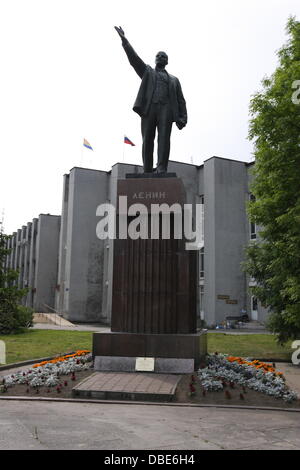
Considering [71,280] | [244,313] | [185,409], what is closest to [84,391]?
[185,409]

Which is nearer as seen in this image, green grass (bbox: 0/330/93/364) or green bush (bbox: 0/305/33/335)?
green grass (bbox: 0/330/93/364)

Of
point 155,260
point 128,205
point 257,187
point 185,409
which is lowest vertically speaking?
point 185,409

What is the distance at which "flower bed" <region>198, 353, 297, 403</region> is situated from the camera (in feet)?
26.4

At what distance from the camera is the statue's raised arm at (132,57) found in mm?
10797

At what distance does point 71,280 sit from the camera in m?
36.5

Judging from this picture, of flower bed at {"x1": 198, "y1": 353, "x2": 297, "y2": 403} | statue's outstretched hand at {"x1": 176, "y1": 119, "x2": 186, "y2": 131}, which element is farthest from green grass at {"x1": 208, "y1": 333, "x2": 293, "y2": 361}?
statue's outstretched hand at {"x1": 176, "y1": 119, "x2": 186, "y2": 131}

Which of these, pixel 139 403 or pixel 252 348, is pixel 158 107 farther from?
pixel 252 348

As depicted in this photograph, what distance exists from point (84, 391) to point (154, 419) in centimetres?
206

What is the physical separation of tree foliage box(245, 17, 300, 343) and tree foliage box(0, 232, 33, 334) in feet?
43.1

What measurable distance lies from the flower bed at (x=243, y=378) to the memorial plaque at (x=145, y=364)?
1.00m

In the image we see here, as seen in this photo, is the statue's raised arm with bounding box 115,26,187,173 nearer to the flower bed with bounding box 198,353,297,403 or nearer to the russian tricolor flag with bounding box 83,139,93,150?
the flower bed with bounding box 198,353,297,403

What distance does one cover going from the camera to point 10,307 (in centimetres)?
2323

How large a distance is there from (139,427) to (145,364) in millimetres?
3669
